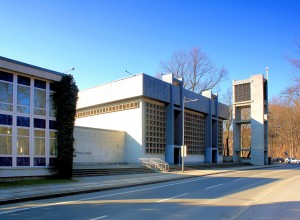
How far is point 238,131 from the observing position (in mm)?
60406

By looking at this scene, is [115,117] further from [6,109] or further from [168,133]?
[6,109]

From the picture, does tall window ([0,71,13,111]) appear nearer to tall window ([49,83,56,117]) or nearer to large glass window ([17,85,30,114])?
large glass window ([17,85,30,114])

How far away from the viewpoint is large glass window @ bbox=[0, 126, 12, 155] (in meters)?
20.9

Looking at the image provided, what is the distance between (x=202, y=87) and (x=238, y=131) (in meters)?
10.5

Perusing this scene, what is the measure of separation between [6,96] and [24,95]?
4.48ft

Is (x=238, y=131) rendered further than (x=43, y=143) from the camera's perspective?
Yes

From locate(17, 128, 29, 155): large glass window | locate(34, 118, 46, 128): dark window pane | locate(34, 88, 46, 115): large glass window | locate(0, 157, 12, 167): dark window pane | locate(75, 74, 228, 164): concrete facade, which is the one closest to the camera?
locate(0, 157, 12, 167): dark window pane

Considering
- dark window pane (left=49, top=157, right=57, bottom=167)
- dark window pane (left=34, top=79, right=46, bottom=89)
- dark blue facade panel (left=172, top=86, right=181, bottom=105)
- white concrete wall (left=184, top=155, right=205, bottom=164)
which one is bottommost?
white concrete wall (left=184, top=155, right=205, bottom=164)

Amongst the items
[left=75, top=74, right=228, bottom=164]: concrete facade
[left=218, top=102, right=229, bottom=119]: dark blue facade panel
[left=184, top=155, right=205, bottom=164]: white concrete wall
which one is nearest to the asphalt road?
[left=75, top=74, right=228, bottom=164]: concrete facade

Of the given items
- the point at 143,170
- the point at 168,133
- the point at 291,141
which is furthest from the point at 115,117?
the point at 291,141

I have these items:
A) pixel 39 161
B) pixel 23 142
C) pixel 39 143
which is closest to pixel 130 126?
pixel 39 143

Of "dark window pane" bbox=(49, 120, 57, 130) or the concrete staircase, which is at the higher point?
"dark window pane" bbox=(49, 120, 57, 130)

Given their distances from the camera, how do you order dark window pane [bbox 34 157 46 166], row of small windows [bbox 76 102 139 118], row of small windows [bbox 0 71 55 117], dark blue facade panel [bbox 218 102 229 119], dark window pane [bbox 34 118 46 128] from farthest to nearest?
dark blue facade panel [bbox 218 102 229 119] < row of small windows [bbox 76 102 139 118] < dark window pane [bbox 34 118 46 128] < dark window pane [bbox 34 157 46 166] < row of small windows [bbox 0 71 55 117]

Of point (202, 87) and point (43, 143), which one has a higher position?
point (202, 87)
